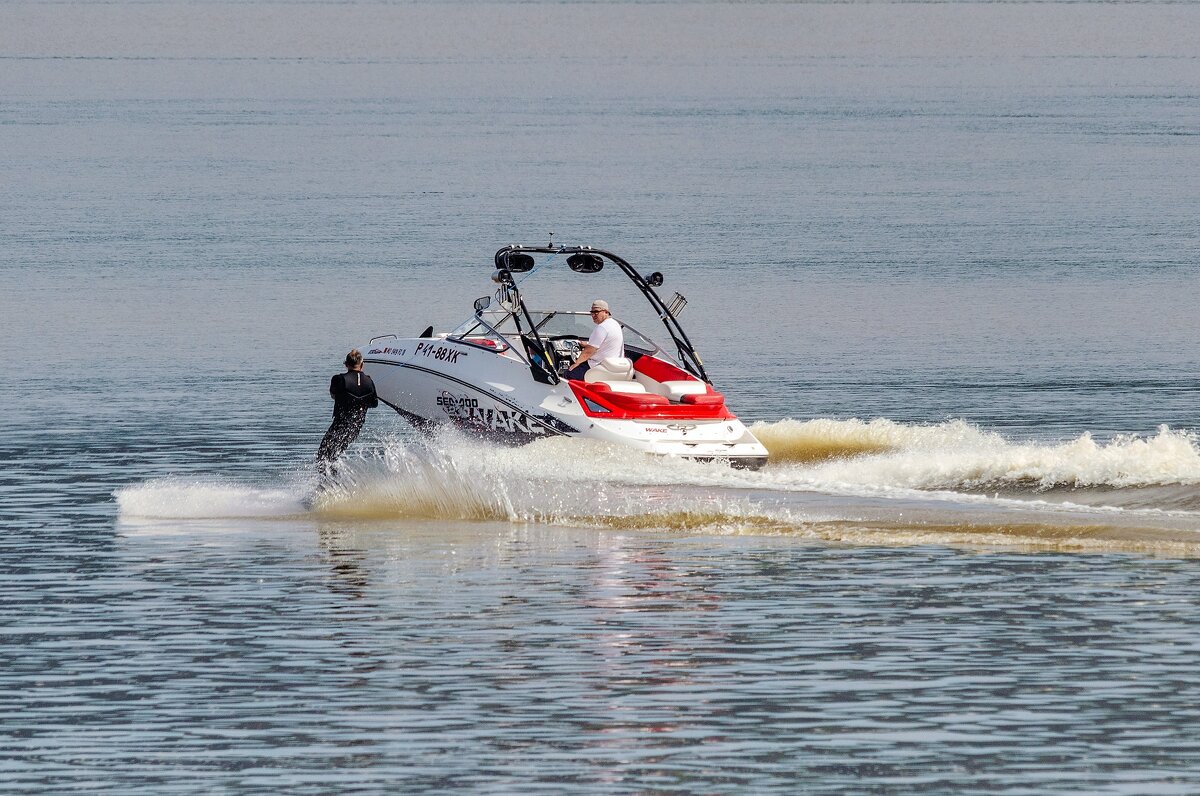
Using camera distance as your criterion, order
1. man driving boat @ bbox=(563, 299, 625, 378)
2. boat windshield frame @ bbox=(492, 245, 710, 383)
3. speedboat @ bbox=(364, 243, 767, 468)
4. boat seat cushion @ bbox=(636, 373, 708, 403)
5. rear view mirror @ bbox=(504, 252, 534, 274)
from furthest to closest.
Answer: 1. rear view mirror @ bbox=(504, 252, 534, 274)
2. boat windshield frame @ bbox=(492, 245, 710, 383)
3. man driving boat @ bbox=(563, 299, 625, 378)
4. boat seat cushion @ bbox=(636, 373, 708, 403)
5. speedboat @ bbox=(364, 243, 767, 468)

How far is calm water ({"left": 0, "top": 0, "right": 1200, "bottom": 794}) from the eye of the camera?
39.5 ft

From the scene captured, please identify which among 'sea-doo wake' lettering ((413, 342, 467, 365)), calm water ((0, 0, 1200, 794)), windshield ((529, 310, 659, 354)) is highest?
windshield ((529, 310, 659, 354))

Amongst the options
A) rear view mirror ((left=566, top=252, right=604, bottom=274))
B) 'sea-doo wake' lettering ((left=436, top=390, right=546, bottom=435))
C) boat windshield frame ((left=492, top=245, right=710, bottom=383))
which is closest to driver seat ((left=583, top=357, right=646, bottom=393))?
boat windshield frame ((left=492, top=245, right=710, bottom=383))

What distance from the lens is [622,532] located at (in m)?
19.6

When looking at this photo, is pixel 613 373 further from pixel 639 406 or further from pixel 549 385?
pixel 639 406

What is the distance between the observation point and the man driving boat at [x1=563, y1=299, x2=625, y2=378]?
23.8m

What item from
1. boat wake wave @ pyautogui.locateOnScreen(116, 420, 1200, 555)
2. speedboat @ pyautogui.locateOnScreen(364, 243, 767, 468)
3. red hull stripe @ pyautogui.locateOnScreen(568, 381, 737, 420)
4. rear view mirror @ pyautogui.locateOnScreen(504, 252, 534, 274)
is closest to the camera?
boat wake wave @ pyautogui.locateOnScreen(116, 420, 1200, 555)

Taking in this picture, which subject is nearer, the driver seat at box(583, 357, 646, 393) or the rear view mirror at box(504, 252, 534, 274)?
the driver seat at box(583, 357, 646, 393)

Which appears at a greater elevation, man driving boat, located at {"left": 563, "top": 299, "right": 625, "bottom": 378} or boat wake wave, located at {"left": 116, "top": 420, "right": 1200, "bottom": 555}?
man driving boat, located at {"left": 563, "top": 299, "right": 625, "bottom": 378}

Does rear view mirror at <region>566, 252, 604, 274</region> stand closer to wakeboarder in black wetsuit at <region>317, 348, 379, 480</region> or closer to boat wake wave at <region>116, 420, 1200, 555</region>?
boat wake wave at <region>116, 420, 1200, 555</region>

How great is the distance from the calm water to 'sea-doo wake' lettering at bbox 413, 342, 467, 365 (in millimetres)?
1106

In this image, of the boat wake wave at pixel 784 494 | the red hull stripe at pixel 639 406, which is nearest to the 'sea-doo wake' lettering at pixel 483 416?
the boat wake wave at pixel 784 494

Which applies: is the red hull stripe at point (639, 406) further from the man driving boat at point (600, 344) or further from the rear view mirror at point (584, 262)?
the rear view mirror at point (584, 262)

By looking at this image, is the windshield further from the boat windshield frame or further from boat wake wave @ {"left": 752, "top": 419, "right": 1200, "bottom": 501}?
boat wake wave @ {"left": 752, "top": 419, "right": 1200, "bottom": 501}
